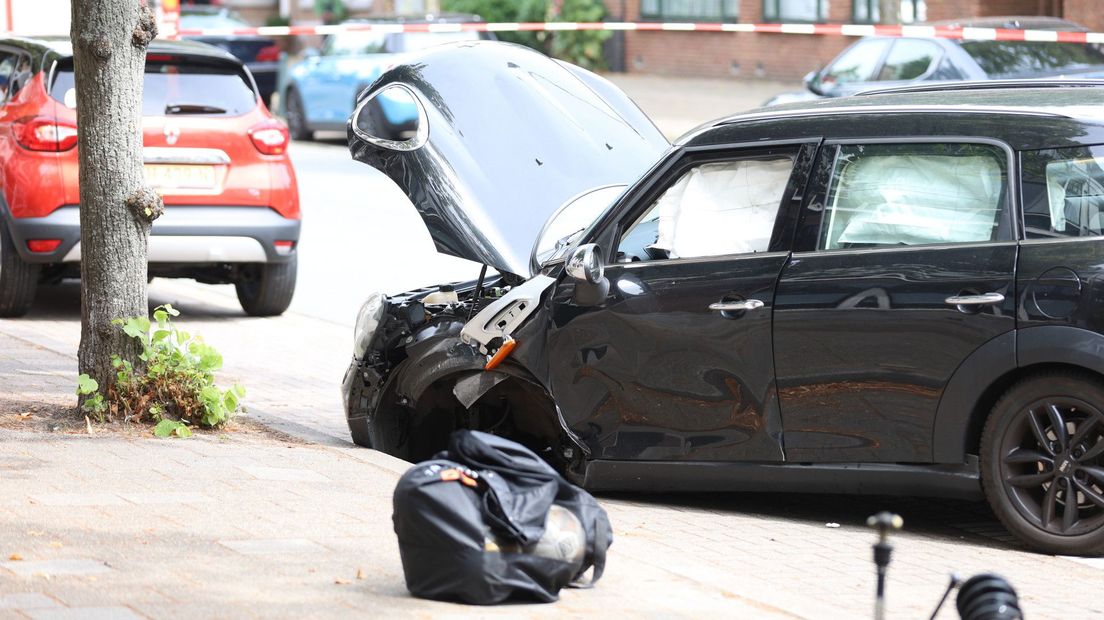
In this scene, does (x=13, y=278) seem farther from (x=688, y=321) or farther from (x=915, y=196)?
(x=915, y=196)

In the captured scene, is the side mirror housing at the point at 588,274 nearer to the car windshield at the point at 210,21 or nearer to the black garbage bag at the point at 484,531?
the black garbage bag at the point at 484,531

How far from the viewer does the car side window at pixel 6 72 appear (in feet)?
37.1

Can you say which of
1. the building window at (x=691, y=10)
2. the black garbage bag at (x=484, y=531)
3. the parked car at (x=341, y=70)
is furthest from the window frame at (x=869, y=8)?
the black garbage bag at (x=484, y=531)

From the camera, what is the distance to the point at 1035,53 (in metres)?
16.0

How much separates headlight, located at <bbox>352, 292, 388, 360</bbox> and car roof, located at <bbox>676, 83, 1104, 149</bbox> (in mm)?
1570

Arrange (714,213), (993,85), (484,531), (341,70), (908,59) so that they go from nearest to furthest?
(484,531) → (714,213) → (993,85) → (908,59) → (341,70)

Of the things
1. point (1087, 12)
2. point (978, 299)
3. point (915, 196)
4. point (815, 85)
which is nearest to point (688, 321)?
point (915, 196)

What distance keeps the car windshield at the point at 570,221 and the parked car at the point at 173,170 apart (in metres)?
4.44

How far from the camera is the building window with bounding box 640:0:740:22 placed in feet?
106

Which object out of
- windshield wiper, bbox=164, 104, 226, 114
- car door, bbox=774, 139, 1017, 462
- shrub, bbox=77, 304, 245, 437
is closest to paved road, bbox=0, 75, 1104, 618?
car door, bbox=774, 139, 1017, 462

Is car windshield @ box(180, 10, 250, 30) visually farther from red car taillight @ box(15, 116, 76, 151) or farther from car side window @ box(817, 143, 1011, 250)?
car side window @ box(817, 143, 1011, 250)

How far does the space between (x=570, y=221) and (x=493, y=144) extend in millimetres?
460

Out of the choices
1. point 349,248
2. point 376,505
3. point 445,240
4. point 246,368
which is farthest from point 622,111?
point 349,248

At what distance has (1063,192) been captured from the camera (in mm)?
5883
